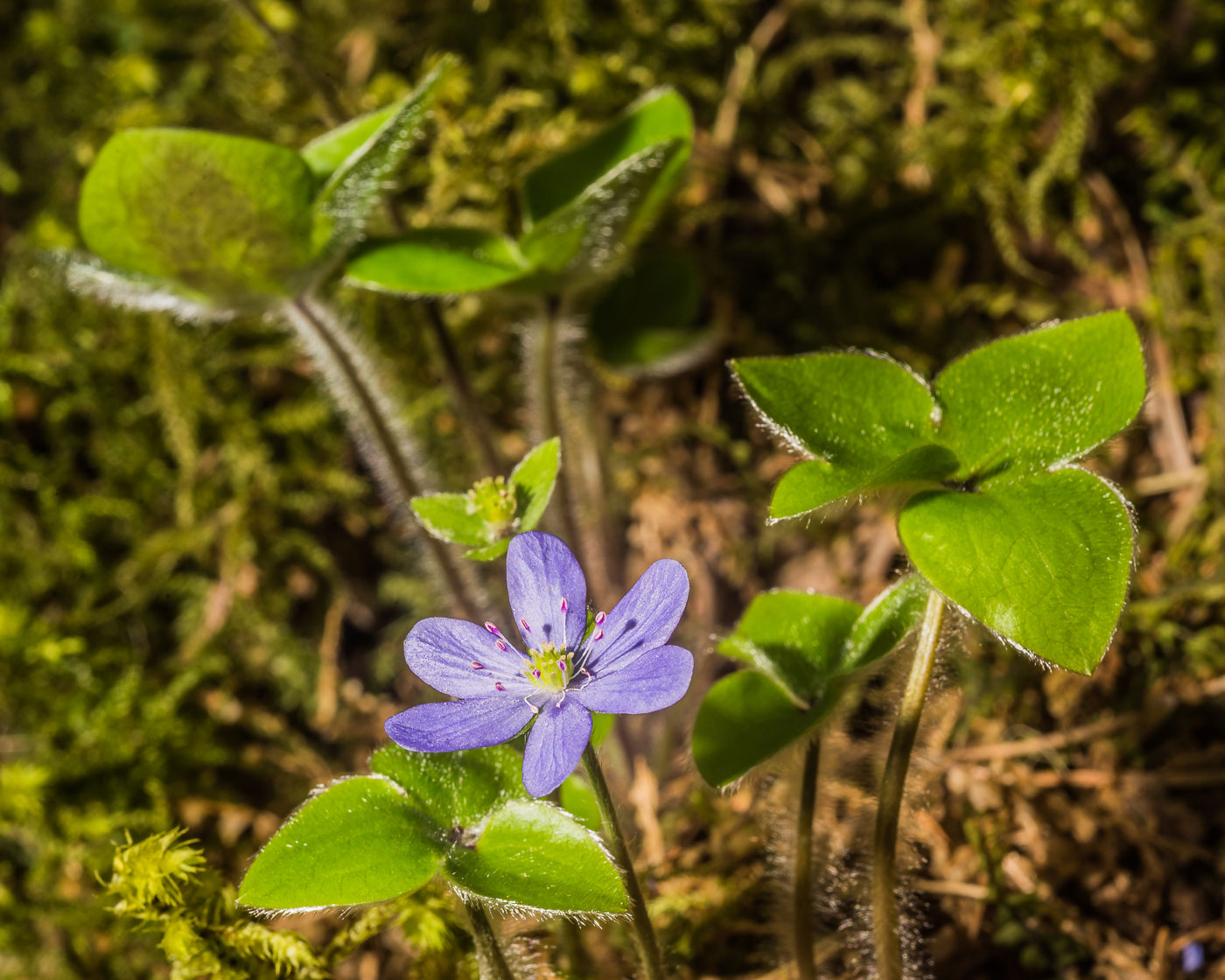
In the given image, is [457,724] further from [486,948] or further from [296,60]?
[296,60]

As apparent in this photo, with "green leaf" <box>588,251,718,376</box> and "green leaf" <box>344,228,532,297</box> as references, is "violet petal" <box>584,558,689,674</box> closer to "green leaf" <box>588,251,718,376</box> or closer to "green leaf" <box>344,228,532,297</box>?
"green leaf" <box>344,228,532,297</box>

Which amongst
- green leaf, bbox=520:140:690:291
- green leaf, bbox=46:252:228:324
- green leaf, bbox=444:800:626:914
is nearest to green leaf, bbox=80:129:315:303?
green leaf, bbox=46:252:228:324

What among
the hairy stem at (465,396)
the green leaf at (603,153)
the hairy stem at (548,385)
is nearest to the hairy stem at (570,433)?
the hairy stem at (548,385)

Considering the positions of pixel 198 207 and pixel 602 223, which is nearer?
pixel 198 207

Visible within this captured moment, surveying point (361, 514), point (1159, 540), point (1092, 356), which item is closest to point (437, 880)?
point (1092, 356)

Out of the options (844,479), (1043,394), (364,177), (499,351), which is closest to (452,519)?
(844,479)

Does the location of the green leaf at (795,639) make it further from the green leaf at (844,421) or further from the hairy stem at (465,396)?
the hairy stem at (465,396)
